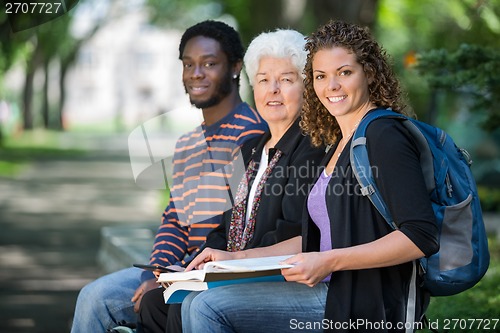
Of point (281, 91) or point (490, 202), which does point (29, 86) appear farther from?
point (281, 91)

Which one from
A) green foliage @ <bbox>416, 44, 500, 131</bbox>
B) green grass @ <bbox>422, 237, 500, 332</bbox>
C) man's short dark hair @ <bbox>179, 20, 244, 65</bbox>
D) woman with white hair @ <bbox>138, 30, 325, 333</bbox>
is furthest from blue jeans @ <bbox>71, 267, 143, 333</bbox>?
green foliage @ <bbox>416, 44, 500, 131</bbox>

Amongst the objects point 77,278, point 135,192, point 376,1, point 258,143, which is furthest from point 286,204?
point 135,192

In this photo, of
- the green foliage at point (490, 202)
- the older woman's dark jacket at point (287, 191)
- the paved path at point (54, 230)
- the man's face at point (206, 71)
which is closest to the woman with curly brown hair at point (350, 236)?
the older woman's dark jacket at point (287, 191)

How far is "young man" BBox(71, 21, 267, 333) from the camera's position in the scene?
418 cm

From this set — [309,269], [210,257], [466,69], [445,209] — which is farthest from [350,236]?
[466,69]

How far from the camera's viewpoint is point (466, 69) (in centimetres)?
577

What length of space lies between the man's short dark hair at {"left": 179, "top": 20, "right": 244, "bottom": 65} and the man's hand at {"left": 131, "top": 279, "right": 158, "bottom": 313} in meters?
1.29

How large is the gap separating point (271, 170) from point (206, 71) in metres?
0.98

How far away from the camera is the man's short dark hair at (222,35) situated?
4590 mm

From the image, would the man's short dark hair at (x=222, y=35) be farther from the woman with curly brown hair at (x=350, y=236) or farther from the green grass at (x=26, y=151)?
the green grass at (x=26, y=151)

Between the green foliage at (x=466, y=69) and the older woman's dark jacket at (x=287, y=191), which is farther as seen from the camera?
the green foliage at (x=466, y=69)

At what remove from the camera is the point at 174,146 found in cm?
471

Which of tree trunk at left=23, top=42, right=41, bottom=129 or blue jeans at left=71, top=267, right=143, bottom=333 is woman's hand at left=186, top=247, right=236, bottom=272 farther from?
tree trunk at left=23, top=42, right=41, bottom=129

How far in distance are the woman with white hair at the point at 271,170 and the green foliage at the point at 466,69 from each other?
1.89 meters
